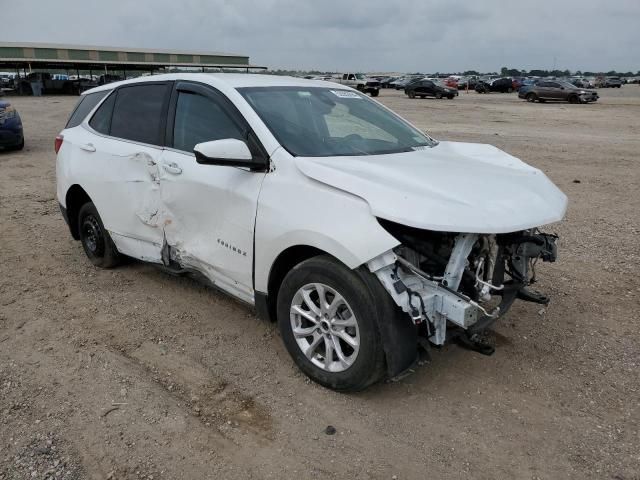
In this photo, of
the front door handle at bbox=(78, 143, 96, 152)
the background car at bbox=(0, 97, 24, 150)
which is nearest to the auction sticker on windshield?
the front door handle at bbox=(78, 143, 96, 152)

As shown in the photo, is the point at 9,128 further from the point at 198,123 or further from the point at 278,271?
the point at 278,271

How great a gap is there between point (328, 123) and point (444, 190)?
131 cm

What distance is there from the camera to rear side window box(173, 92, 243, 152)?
12.7 ft

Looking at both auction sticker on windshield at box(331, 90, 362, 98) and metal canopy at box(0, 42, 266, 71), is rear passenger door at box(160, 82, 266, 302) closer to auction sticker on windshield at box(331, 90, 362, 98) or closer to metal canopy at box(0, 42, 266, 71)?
auction sticker on windshield at box(331, 90, 362, 98)

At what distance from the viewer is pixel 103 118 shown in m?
5.15

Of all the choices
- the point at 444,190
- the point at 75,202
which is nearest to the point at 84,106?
the point at 75,202

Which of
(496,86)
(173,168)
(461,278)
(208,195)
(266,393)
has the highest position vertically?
(496,86)

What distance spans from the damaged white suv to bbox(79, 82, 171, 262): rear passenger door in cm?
2

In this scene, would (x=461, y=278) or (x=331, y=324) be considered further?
(x=331, y=324)

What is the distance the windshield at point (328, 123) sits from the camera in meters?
3.68

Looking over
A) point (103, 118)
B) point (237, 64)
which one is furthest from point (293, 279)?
point (237, 64)

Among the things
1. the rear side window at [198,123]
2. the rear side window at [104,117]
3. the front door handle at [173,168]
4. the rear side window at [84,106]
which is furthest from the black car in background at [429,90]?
the front door handle at [173,168]

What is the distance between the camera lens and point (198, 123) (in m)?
4.12

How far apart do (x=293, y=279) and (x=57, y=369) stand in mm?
1718
